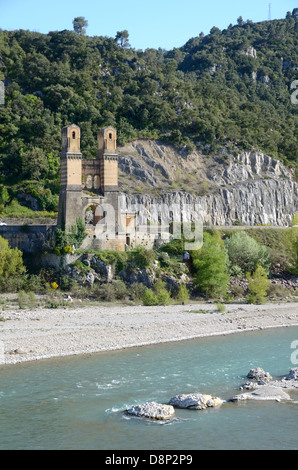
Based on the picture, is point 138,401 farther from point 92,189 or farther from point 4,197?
point 4,197

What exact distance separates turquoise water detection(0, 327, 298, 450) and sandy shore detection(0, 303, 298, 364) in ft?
4.05

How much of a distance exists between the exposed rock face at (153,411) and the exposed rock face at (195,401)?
0.71 meters

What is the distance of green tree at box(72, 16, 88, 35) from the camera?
293 ft

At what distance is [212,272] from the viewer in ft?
135

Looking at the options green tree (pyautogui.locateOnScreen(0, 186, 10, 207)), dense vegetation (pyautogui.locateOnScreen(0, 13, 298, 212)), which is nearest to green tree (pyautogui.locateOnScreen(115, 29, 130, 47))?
dense vegetation (pyautogui.locateOnScreen(0, 13, 298, 212))

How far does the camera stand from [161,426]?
697 inches

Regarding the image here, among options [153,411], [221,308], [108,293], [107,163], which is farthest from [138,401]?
[107,163]

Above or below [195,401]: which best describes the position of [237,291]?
above

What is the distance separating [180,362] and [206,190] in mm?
39307

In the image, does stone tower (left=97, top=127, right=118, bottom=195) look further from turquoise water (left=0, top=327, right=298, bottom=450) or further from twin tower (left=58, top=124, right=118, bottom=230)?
turquoise water (left=0, top=327, right=298, bottom=450)

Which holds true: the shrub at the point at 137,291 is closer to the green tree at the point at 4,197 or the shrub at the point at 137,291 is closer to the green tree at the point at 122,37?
the green tree at the point at 4,197

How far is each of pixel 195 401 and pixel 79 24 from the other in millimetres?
79366
